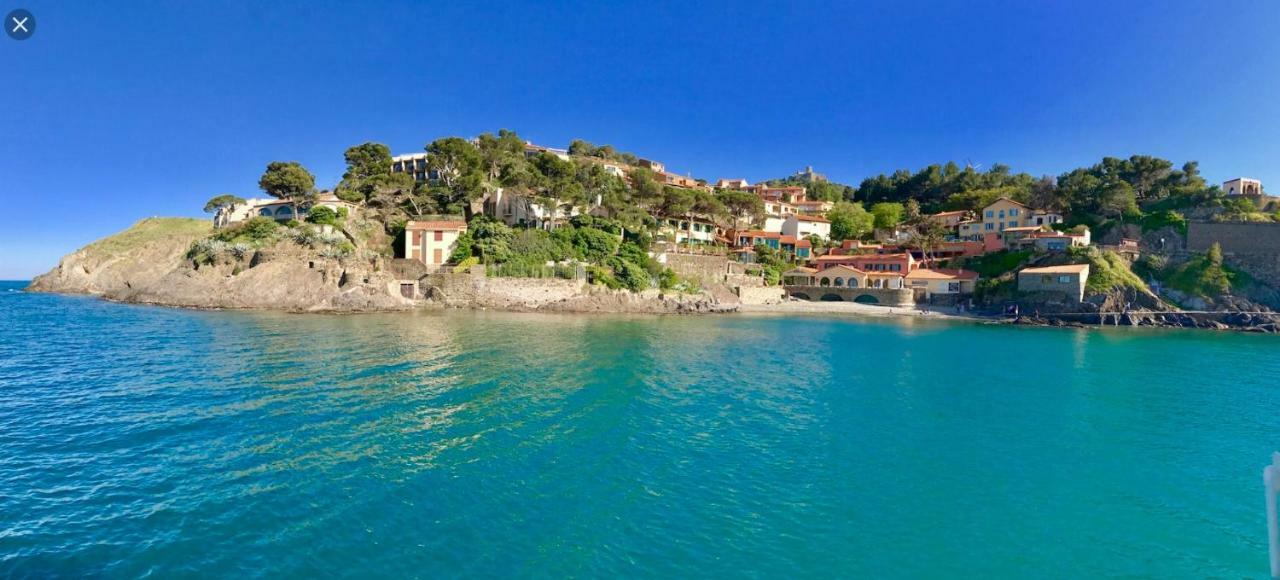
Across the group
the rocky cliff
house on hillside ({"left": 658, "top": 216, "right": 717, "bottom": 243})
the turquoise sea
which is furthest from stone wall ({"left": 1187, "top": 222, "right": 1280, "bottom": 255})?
house on hillside ({"left": 658, "top": 216, "right": 717, "bottom": 243})

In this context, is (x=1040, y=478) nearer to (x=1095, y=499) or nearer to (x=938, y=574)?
(x=1095, y=499)

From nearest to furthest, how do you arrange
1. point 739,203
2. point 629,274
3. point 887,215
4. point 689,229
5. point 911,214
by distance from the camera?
point 629,274 < point 689,229 < point 739,203 < point 911,214 < point 887,215

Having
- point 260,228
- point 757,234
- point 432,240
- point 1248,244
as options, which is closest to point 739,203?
point 757,234

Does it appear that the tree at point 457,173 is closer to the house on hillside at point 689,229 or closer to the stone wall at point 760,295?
the house on hillside at point 689,229

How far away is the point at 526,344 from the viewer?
28281mm

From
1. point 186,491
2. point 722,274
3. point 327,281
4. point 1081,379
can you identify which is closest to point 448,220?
point 327,281

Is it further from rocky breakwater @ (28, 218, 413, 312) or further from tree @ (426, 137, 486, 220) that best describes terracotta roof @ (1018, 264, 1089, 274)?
rocky breakwater @ (28, 218, 413, 312)

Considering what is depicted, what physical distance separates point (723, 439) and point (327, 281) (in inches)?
1771

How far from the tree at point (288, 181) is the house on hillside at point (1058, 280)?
263ft

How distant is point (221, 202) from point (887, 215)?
99.4 m

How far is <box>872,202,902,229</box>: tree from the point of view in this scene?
84938 millimetres

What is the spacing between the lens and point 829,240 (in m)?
81.4

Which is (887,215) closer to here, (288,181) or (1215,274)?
(1215,274)

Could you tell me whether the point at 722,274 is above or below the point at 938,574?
above
